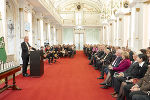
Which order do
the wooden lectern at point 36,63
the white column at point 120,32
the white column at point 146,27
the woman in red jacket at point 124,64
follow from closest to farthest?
the woman in red jacket at point 124,64
the wooden lectern at point 36,63
the white column at point 146,27
the white column at point 120,32

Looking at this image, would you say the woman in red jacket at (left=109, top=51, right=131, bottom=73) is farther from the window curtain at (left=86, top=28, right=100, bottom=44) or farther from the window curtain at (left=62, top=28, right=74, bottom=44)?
the window curtain at (left=62, top=28, right=74, bottom=44)

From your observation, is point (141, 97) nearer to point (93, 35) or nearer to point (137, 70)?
point (137, 70)

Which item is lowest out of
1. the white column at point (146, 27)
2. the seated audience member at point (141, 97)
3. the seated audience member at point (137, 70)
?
the seated audience member at point (141, 97)

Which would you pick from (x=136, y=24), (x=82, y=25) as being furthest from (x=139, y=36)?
(x=82, y=25)

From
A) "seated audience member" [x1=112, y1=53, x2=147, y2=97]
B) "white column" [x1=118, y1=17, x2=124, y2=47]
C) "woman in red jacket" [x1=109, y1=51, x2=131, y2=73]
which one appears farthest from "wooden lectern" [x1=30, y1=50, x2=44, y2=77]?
"white column" [x1=118, y1=17, x2=124, y2=47]

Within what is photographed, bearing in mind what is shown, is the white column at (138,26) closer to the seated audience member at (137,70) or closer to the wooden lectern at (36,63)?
the seated audience member at (137,70)

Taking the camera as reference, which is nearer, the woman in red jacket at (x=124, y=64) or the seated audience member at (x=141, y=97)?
the seated audience member at (x=141, y=97)

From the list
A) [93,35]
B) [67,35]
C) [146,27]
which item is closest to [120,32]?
[146,27]

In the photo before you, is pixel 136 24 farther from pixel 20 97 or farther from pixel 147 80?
pixel 20 97

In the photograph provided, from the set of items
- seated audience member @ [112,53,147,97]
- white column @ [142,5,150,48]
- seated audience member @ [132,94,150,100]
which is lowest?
seated audience member @ [132,94,150,100]

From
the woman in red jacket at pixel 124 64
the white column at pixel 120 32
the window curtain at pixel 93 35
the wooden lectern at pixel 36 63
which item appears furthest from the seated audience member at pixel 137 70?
the window curtain at pixel 93 35

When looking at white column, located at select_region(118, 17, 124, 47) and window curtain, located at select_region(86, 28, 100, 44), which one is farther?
window curtain, located at select_region(86, 28, 100, 44)

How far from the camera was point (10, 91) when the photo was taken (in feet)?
17.0

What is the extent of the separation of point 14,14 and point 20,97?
6831mm
